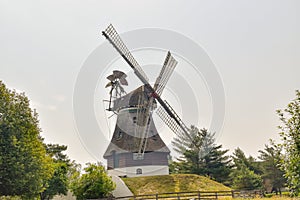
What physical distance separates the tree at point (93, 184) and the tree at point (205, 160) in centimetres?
2027

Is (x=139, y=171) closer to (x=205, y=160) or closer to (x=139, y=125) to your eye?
(x=139, y=125)

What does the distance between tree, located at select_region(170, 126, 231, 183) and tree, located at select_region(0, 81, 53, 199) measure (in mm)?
26262

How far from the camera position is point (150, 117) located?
1400 inches

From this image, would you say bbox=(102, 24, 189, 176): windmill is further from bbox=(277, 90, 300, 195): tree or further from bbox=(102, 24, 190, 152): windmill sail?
bbox=(277, 90, 300, 195): tree

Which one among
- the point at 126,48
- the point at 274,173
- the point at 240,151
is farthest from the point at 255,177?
the point at 126,48

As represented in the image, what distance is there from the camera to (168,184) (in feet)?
111

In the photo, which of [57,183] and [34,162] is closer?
[34,162]

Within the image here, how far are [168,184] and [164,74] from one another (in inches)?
465

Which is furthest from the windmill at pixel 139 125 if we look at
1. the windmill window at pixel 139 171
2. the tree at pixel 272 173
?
the tree at pixel 272 173

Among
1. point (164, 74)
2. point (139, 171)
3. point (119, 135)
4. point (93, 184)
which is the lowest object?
point (93, 184)

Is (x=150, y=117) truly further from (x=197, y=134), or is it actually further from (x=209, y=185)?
(x=197, y=134)

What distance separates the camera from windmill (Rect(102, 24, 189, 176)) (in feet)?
114

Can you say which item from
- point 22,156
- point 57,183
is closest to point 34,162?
point 22,156

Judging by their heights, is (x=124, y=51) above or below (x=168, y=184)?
above
